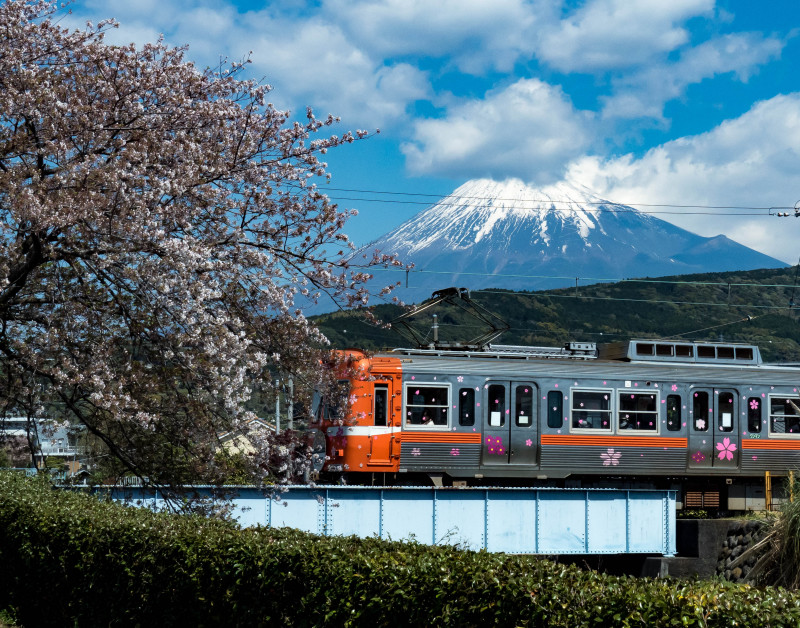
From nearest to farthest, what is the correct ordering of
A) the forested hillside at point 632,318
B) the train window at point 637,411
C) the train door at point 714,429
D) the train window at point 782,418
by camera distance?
the train window at point 637,411 < the train door at point 714,429 < the train window at point 782,418 < the forested hillside at point 632,318

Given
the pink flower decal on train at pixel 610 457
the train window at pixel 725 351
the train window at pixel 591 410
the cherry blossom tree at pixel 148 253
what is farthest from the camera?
the train window at pixel 725 351

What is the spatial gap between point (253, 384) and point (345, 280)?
1682 mm

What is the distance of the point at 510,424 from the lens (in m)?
22.7

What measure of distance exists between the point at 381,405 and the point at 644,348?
6.98m

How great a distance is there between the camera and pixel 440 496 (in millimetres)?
20547

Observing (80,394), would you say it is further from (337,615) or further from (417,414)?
(417,414)

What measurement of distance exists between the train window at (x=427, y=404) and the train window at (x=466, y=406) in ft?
1.05

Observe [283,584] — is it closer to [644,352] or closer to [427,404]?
[427,404]

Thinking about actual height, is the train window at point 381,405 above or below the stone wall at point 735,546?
above

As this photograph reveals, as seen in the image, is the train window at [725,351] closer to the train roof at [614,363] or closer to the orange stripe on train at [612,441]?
the train roof at [614,363]

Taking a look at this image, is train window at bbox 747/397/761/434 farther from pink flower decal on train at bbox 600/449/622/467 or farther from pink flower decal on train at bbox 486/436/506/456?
pink flower decal on train at bbox 486/436/506/456

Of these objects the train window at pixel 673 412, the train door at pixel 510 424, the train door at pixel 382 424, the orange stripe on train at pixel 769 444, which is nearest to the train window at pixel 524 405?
the train door at pixel 510 424

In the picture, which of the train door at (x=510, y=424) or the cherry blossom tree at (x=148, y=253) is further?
the train door at (x=510, y=424)

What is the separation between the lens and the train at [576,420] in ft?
72.7
